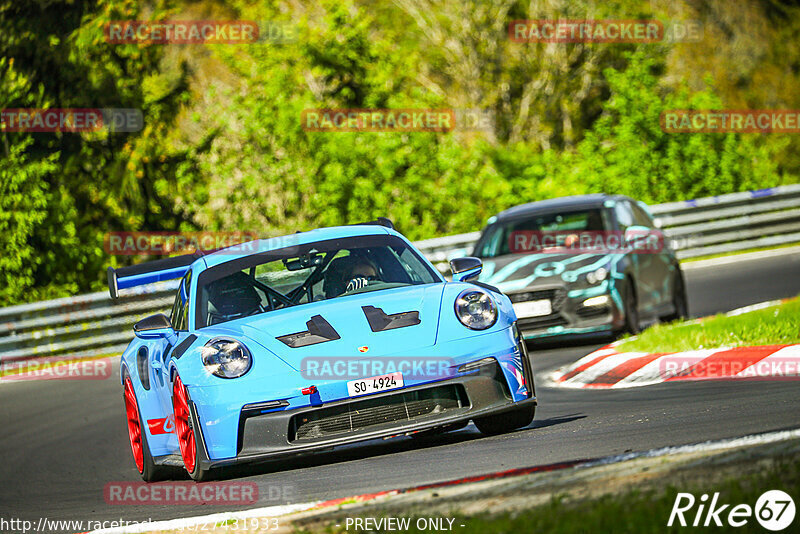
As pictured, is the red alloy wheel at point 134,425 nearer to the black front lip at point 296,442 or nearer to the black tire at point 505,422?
the black front lip at point 296,442

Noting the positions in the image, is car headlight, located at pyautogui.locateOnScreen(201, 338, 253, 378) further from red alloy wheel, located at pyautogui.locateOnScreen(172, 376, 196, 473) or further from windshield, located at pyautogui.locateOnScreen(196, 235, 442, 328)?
windshield, located at pyautogui.locateOnScreen(196, 235, 442, 328)

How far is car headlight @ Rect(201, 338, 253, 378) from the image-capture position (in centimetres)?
691

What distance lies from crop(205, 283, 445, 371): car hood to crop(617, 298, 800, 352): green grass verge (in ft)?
11.3

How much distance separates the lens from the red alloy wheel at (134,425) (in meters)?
8.36

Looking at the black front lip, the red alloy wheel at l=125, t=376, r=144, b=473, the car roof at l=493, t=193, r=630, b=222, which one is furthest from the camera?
the car roof at l=493, t=193, r=630, b=222

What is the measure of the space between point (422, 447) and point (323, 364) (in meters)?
1.09

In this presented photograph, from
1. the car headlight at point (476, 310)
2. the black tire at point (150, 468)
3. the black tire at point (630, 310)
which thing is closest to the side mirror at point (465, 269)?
the car headlight at point (476, 310)

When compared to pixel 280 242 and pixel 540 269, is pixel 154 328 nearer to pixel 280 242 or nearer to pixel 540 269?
pixel 280 242

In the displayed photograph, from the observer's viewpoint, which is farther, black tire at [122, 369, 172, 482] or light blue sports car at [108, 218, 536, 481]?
black tire at [122, 369, 172, 482]

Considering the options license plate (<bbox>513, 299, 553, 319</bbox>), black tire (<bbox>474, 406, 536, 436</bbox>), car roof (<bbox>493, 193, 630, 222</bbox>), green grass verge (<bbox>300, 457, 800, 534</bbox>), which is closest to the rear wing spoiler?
black tire (<bbox>474, 406, 536, 436</bbox>)

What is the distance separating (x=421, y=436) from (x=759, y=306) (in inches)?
265

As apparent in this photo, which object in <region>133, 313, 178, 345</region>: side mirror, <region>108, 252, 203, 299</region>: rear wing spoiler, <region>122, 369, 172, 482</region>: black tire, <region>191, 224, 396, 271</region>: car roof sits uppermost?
<region>191, 224, 396, 271</region>: car roof

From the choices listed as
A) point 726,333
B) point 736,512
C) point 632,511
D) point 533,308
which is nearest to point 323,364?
point 632,511

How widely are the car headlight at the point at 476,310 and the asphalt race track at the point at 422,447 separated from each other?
2.20 feet
